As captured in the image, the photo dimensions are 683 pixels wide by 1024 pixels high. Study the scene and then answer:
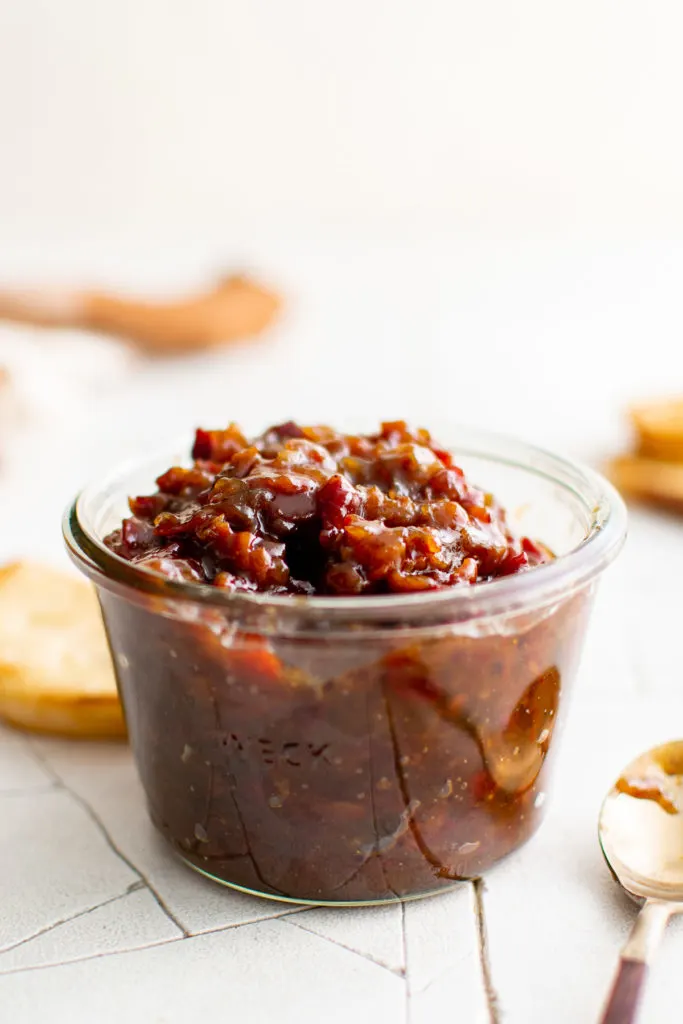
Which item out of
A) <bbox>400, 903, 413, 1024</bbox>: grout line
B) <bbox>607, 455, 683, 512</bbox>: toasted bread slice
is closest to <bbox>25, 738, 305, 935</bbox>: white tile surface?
<bbox>400, 903, 413, 1024</bbox>: grout line

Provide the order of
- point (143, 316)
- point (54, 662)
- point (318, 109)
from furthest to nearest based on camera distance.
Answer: point (318, 109) → point (143, 316) → point (54, 662)

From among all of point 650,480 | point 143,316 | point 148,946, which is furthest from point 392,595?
point 143,316

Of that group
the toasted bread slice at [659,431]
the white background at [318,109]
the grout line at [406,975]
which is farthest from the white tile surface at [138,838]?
the white background at [318,109]

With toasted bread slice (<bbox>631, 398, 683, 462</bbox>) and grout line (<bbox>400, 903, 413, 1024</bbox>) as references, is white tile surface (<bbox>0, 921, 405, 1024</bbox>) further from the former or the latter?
toasted bread slice (<bbox>631, 398, 683, 462</bbox>)

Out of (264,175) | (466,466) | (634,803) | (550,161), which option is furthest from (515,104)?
(634,803)

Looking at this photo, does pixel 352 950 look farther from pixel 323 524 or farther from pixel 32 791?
pixel 32 791

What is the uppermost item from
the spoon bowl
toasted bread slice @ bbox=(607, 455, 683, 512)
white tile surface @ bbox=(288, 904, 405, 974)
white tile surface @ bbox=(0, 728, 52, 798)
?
the spoon bowl
